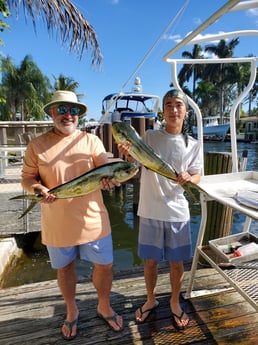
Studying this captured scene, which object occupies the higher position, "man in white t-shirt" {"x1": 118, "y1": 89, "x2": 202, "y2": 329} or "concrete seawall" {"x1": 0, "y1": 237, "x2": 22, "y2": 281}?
"man in white t-shirt" {"x1": 118, "y1": 89, "x2": 202, "y2": 329}

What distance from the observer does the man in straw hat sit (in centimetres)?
185

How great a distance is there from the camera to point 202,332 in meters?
2.11

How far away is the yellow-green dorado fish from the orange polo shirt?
0.54 feet

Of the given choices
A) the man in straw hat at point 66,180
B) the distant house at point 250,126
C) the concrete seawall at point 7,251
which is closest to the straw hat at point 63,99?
the man in straw hat at point 66,180

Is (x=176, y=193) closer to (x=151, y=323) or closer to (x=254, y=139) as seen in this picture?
(x=151, y=323)

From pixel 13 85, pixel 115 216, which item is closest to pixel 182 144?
pixel 115 216

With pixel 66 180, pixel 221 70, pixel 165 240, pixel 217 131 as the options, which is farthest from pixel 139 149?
pixel 221 70

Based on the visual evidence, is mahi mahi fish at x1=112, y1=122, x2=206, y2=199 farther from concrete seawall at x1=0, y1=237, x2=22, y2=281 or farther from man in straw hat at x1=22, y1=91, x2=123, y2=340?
concrete seawall at x1=0, y1=237, x2=22, y2=281

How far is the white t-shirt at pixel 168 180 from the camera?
1984 mm

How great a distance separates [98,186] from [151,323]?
1.41m

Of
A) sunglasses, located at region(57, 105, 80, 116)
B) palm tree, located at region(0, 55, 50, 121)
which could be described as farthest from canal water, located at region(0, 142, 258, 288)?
palm tree, located at region(0, 55, 50, 121)

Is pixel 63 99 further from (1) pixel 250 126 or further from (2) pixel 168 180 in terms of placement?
(1) pixel 250 126

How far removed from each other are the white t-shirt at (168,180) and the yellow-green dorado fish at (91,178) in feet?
1.19

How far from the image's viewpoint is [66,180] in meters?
1.86
